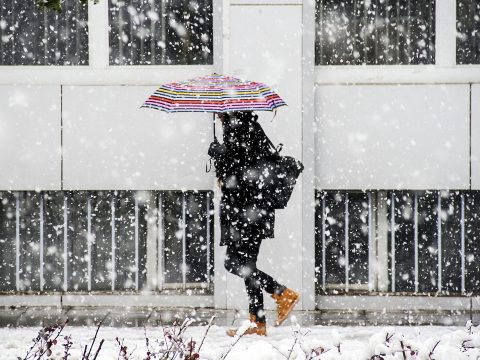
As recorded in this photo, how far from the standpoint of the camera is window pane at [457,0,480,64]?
25.3 ft

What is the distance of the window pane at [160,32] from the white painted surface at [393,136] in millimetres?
1430

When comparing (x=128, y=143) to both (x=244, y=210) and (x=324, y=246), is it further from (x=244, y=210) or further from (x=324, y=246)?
(x=324, y=246)

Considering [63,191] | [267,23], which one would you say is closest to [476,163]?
[267,23]

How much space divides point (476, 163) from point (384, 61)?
1463mm

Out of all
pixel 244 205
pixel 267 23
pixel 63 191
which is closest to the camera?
pixel 244 205

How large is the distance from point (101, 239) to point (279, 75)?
A: 2.63 metres

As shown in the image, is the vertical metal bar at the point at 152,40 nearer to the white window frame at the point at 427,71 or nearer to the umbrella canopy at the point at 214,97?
the white window frame at the point at 427,71

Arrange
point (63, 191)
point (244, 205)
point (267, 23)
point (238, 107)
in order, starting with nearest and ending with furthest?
1. point (238, 107)
2. point (244, 205)
3. point (267, 23)
4. point (63, 191)

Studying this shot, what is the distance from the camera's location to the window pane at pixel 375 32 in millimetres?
7715

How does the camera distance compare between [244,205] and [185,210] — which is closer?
[244,205]

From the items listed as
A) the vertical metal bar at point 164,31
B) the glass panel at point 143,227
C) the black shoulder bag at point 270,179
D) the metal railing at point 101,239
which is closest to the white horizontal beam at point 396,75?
the vertical metal bar at point 164,31

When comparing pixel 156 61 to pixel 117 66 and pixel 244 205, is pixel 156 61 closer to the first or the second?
pixel 117 66

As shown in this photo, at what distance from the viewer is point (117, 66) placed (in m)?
7.70

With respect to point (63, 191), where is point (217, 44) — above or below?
above
